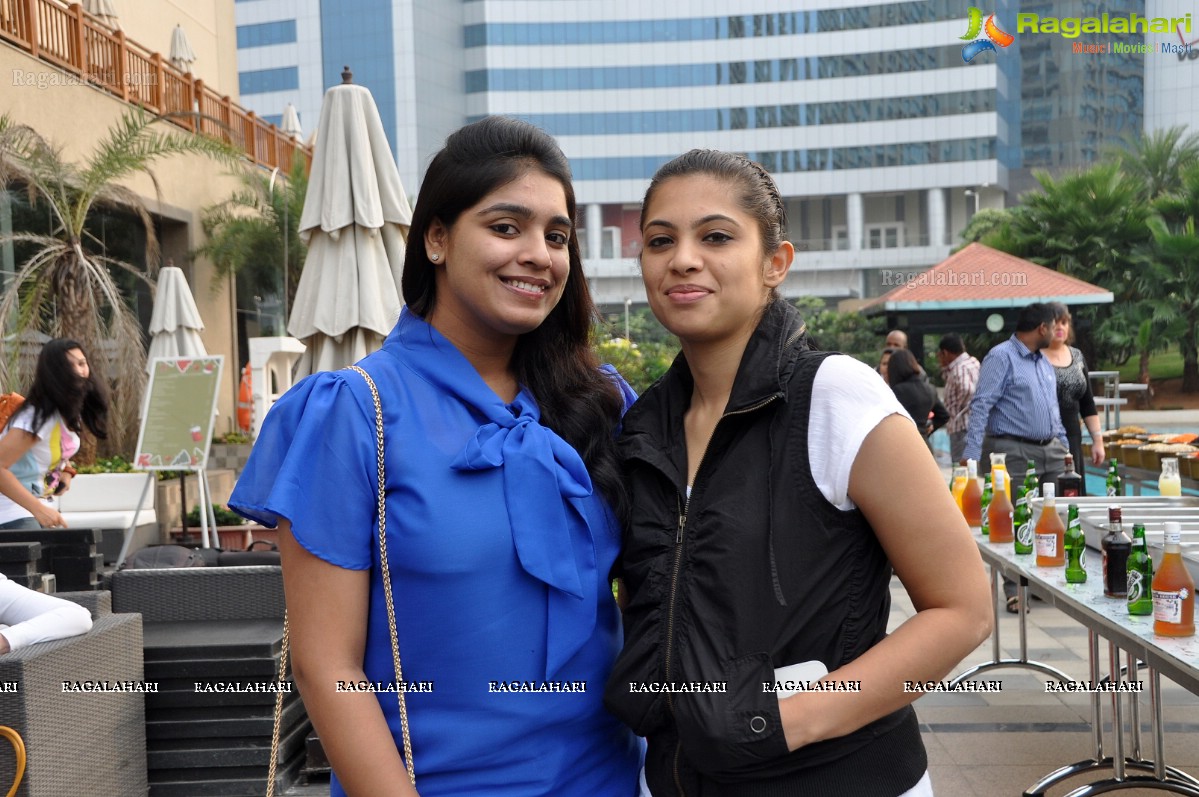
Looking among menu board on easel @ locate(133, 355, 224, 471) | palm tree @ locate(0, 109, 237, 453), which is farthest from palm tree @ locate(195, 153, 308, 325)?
menu board on easel @ locate(133, 355, 224, 471)

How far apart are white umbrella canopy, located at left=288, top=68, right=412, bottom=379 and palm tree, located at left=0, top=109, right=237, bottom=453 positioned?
19.1 feet

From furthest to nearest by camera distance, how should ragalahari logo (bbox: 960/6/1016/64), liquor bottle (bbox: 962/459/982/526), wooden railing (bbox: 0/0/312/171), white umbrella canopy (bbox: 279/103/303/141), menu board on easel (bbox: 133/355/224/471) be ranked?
ragalahari logo (bbox: 960/6/1016/64) → white umbrella canopy (bbox: 279/103/303/141) → wooden railing (bbox: 0/0/312/171) → menu board on easel (bbox: 133/355/224/471) → liquor bottle (bbox: 962/459/982/526)

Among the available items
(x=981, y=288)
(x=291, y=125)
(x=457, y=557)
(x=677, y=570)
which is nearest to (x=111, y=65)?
(x=291, y=125)

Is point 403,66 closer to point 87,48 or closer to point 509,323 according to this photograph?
point 87,48

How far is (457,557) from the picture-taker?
5.13ft

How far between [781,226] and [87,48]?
503 inches

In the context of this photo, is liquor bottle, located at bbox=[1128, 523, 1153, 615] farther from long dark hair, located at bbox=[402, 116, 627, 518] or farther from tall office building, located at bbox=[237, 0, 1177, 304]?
tall office building, located at bbox=[237, 0, 1177, 304]

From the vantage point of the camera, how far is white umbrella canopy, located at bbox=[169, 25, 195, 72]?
1592 centimetres

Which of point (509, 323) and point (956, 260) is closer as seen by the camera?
point (509, 323)

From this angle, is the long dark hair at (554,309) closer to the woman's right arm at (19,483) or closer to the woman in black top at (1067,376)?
the woman's right arm at (19,483)

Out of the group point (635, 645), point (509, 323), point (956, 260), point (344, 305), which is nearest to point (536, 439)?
point (509, 323)

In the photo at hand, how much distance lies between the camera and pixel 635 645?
1.62 m

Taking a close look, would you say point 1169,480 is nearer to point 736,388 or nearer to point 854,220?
point 736,388

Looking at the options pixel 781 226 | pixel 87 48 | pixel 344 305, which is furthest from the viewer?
pixel 87 48
